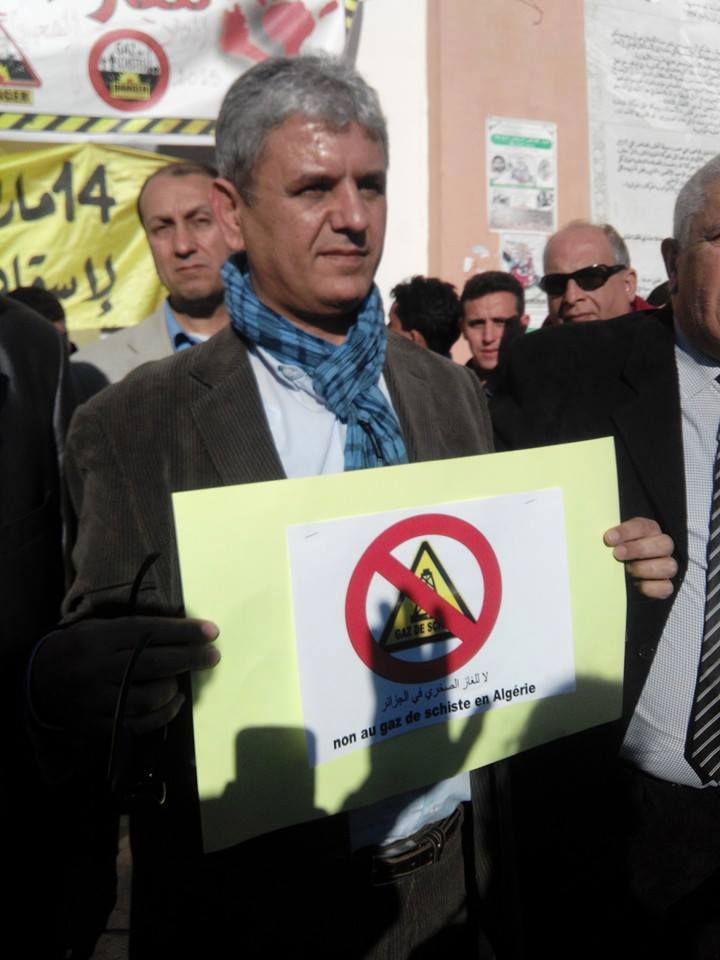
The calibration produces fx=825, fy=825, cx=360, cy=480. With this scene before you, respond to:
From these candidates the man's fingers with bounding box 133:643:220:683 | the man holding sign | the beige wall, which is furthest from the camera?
the beige wall

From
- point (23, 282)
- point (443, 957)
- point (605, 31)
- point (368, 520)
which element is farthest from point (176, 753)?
point (605, 31)

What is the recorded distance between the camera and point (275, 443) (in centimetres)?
124

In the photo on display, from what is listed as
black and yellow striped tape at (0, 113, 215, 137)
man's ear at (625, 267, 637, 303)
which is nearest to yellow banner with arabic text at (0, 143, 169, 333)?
black and yellow striped tape at (0, 113, 215, 137)

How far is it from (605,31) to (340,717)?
18.2 feet

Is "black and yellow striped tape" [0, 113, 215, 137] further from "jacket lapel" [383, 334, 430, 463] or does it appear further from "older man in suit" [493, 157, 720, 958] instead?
"jacket lapel" [383, 334, 430, 463]

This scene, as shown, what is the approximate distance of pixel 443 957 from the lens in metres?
1.41

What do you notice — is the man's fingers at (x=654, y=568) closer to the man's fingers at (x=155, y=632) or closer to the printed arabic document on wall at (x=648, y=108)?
the man's fingers at (x=155, y=632)

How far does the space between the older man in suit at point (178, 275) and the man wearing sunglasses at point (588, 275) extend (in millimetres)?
1334

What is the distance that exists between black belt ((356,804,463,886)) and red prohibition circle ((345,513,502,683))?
39 centimetres

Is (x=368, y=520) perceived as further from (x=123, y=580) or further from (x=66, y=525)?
(x=66, y=525)

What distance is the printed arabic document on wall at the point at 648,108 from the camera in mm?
5297

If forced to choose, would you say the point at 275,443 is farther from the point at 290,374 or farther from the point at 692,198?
the point at 692,198

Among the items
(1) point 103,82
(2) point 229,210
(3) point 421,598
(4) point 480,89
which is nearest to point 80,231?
(1) point 103,82

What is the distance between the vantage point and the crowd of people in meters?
1.07
